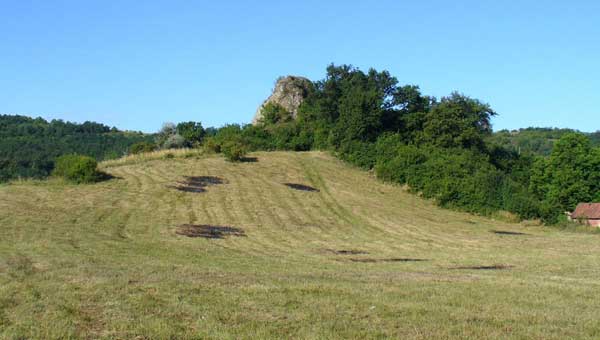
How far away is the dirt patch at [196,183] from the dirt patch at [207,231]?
9.68 metres

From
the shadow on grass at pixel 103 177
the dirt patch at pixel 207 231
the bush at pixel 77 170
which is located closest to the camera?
the dirt patch at pixel 207 231

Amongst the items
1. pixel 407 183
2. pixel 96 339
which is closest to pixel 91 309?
pixel 96 339

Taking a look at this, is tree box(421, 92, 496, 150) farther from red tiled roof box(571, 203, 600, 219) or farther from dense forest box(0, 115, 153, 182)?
dense forest box(0, 115, 153, 182)

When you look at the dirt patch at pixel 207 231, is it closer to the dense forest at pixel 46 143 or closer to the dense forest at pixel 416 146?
the dense forest at pixel 416 146

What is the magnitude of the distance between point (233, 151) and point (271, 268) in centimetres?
3186

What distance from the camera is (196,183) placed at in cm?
4016

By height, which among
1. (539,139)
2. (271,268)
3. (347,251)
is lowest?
(347,251)

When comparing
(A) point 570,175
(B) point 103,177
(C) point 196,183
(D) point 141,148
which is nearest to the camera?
(B) point 103,177

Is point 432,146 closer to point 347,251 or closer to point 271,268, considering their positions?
point 347,251

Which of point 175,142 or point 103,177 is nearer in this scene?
point 103,177

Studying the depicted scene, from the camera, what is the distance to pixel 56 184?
35844 mm

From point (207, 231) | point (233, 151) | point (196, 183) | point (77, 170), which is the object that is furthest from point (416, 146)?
point (207, 231)

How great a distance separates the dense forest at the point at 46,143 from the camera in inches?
2290

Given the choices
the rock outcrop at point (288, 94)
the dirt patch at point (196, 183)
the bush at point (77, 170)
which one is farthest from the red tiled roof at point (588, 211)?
the bush at point (77, 170)
